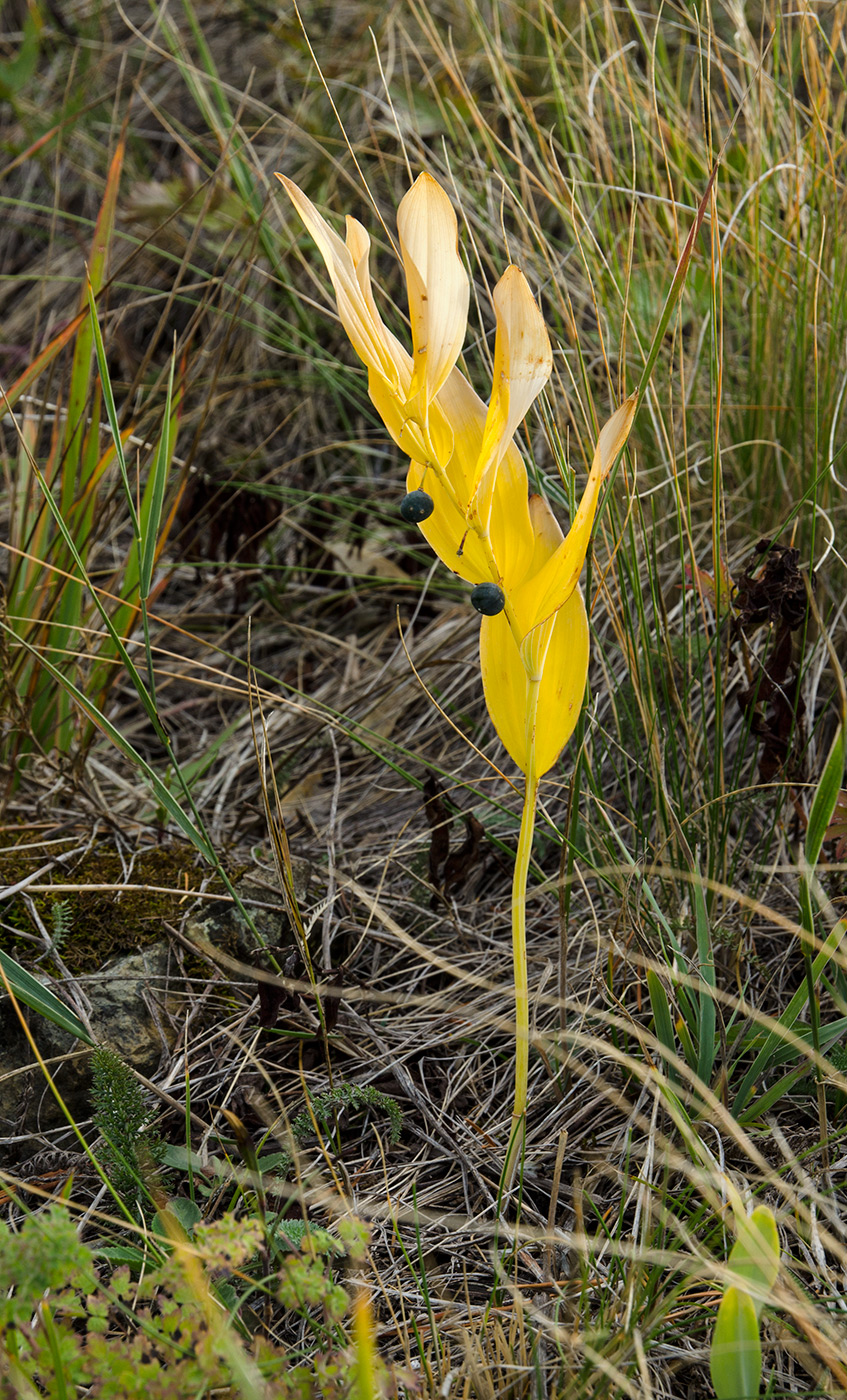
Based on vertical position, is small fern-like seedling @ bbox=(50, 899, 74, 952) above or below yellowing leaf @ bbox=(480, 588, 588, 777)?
below

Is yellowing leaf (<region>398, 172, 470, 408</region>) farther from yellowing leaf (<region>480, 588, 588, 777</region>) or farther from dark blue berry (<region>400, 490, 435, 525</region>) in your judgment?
yellowing leaf (<region>480, 588, 588, 777</region>)

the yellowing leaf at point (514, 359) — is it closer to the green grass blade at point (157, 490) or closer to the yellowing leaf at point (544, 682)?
the yellowing leaf at point (544, 682)

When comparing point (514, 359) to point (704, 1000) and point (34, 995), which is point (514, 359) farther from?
point (34, 995)

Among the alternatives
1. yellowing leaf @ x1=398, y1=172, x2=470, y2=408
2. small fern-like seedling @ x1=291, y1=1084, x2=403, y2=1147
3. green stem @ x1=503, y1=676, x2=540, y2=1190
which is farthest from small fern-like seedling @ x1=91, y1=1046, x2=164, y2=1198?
yellowing leaf @ x1=398, y1=172, x2=470, y2=408

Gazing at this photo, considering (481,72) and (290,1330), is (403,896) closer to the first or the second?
(290,1330)

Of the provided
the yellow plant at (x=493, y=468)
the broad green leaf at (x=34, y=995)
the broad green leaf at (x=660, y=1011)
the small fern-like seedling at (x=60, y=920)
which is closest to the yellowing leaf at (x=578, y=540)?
the yellow plant at (x=493, y=468)

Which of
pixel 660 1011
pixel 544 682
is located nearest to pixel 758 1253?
pixel 660 1011
